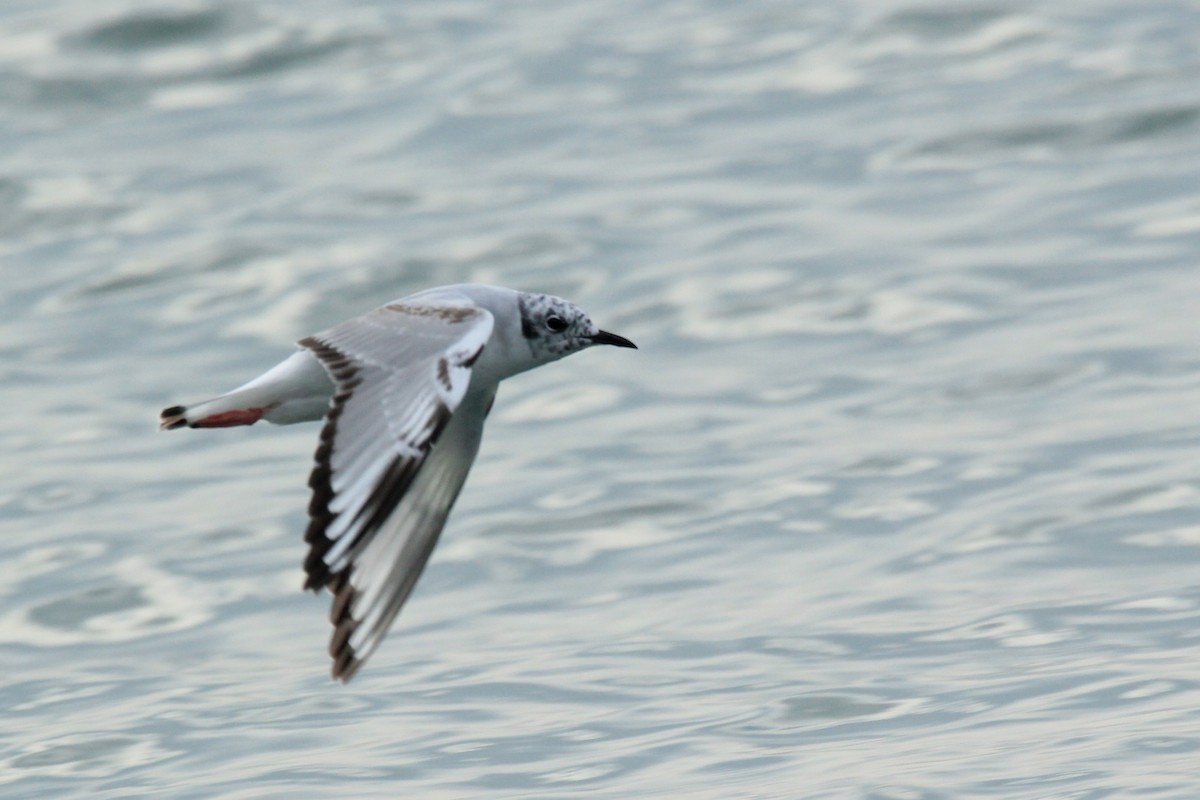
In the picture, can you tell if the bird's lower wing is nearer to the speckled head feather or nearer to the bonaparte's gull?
the bonaparte's gull

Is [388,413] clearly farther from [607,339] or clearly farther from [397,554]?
[607,339]

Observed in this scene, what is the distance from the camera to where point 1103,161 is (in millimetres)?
19578

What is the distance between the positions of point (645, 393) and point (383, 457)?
28.5ft

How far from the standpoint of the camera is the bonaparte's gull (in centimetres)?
721

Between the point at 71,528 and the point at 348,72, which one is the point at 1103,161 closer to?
the point at 348,72

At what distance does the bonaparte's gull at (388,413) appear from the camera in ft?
23.7

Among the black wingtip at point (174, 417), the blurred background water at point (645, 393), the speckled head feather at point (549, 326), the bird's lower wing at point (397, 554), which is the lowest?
the blurred background water at point (645, 393)

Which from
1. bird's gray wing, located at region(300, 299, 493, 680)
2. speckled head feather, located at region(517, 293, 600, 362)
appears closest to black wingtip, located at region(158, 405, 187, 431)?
bird's gray wing, located at region(300, 299, 493, 680)

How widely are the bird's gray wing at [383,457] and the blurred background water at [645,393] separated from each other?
145cm

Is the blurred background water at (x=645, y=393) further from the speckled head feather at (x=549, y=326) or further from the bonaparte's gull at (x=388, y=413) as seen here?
the speckled head feather at (x=549, y=326)

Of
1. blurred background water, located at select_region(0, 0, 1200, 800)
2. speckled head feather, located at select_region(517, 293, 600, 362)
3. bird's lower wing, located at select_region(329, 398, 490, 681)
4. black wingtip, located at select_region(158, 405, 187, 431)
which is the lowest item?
blurred background water, located at select_region(0, 0, 1200, 800)

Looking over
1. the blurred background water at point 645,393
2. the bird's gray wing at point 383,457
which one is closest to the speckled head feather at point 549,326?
the bird's gray wing at point 383,457

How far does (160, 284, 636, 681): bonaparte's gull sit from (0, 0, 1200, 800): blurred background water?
4.85 feet

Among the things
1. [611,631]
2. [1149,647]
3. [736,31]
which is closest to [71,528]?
[611,631]
